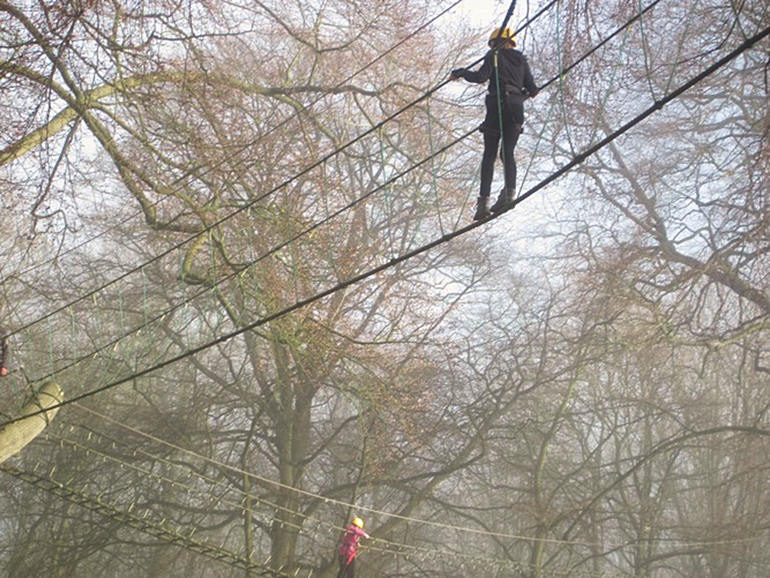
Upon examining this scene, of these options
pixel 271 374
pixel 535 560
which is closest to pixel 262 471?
pixel 271 374

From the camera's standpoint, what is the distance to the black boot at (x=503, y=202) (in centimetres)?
328

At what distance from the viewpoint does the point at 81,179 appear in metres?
7.05

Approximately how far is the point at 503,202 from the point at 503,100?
1.85 feet

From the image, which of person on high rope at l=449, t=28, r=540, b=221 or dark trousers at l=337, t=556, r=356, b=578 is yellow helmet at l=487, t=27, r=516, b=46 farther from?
dark trousers at l=337, t=556, r=356, b=578

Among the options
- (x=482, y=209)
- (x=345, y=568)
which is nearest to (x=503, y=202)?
(x=482, y=209)

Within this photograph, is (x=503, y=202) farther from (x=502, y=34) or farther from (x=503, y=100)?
(x=502, y=34)

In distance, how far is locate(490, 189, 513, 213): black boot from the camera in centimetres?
328

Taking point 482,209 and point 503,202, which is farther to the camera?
point 482,209

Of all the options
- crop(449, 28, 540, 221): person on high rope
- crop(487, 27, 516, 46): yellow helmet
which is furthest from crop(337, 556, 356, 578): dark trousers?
crop(487, 27, 516, 46): yellow helmet

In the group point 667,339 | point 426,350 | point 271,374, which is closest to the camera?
point 667,339

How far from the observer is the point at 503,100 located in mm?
3617

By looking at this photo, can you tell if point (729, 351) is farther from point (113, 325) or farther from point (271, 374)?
point (113, 325)

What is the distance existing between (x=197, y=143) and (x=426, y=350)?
7075mm

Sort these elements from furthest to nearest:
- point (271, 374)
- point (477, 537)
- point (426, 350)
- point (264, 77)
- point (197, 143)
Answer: point (477, 537) → point (271, 374) → point (426, 350) → point (264, 77) → point (197, 143)
